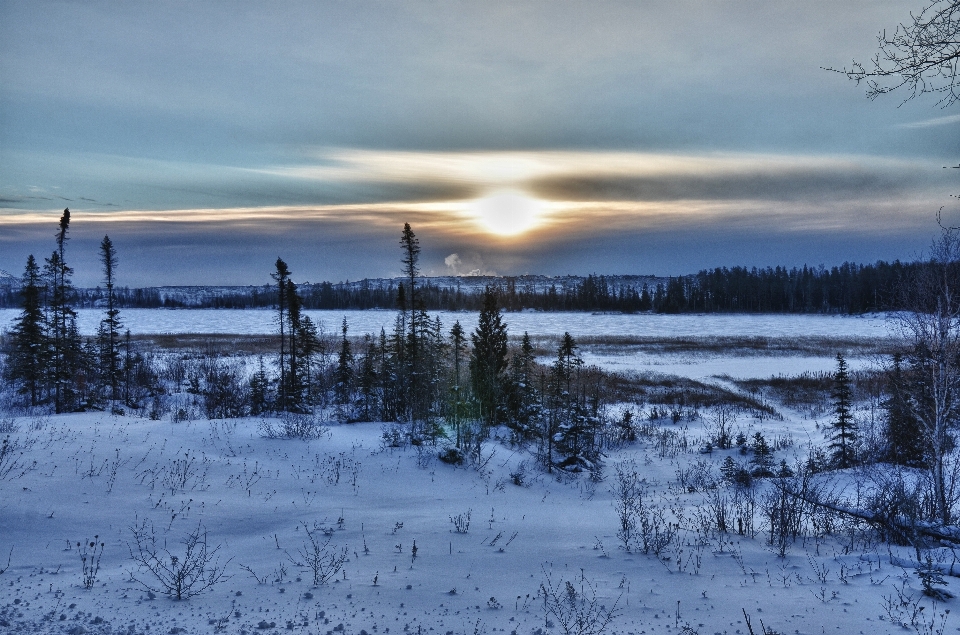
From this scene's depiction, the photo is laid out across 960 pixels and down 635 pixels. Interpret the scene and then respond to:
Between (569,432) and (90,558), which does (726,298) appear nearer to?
(569,432)

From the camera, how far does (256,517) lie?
30.3 feet

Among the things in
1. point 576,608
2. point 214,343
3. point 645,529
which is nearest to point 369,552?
point 576,608

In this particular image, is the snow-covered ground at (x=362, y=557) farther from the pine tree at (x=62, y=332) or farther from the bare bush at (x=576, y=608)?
the pine tree at (x=62, y=332)

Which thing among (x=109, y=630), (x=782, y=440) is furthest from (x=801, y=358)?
(x=109, y=630)

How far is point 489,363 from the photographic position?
23766mm

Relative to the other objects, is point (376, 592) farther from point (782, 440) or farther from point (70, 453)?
point (782, 440)

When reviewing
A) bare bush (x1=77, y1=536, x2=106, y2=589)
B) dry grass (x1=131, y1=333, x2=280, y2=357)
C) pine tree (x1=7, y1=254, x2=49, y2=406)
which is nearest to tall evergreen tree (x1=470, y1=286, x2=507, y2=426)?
bare bush (x1=77, y1=536, x2=106, y2=589)

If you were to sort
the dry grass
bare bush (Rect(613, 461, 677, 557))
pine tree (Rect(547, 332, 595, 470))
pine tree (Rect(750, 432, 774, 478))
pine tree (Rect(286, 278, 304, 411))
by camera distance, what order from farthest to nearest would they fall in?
the dry grass, pine tree (Rect(286, 278, 304, 411)), pine tree (Rect(547, 332, 595, 470)), pine tree (Rect(750, 432, 774, 478)), bare bush (Rect(613, 461, 677, 557))

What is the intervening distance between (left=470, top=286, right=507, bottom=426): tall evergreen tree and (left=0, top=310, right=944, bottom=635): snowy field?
7.67 metres

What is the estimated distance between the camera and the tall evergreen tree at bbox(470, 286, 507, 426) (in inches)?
875

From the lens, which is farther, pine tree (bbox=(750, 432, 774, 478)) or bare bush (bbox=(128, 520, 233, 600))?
pine tree (bbox=(750, 432, 774, 478))

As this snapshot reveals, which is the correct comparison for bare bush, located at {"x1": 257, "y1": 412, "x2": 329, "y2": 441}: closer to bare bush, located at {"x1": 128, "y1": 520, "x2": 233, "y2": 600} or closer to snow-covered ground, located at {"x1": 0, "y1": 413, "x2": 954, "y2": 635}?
snow-covered ground, located at {"x1": 0, "y1": 413, "x2": 954, "y2": 635}

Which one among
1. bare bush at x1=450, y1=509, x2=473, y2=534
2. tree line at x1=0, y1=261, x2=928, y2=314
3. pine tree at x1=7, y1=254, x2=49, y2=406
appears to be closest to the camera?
bare bush at x1=450, y1=509, x2=473, y2=534

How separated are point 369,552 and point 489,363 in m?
16.1
